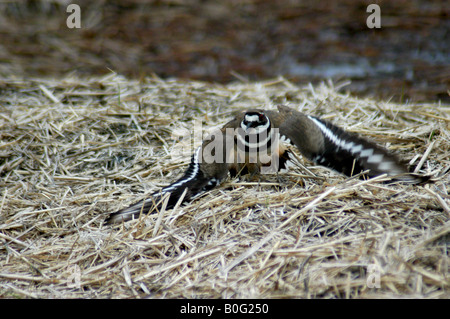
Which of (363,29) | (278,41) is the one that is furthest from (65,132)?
(363,29)

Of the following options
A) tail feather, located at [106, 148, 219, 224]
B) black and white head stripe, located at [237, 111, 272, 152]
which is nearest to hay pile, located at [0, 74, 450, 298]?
tail feather, located at [106, 148, 219, 224]

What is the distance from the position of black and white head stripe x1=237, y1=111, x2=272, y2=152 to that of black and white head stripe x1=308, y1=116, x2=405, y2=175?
436mm

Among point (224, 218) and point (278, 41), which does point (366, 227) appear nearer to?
point (224, 218)

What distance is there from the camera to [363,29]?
320 inches

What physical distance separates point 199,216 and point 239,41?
5.47m

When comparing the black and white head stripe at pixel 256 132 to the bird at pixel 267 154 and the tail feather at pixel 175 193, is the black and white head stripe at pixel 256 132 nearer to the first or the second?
the bird at pixel 267 154

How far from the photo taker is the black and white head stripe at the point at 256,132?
12.4 ft

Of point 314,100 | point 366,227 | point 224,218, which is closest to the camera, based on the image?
point 366,227

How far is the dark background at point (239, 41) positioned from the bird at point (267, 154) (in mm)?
3148

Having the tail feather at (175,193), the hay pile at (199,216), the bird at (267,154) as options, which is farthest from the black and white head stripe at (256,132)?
the tail feather at (175,193)

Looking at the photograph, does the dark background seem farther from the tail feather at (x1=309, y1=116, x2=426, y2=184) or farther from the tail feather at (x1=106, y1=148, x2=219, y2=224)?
the tail feather at (x1=106, y1=148, x2=219, y2=224)

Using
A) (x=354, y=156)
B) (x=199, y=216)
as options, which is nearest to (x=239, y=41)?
(x=354, y=156)

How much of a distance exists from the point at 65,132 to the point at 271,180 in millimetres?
2204

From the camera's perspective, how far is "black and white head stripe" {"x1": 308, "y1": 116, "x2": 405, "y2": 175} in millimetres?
3477
